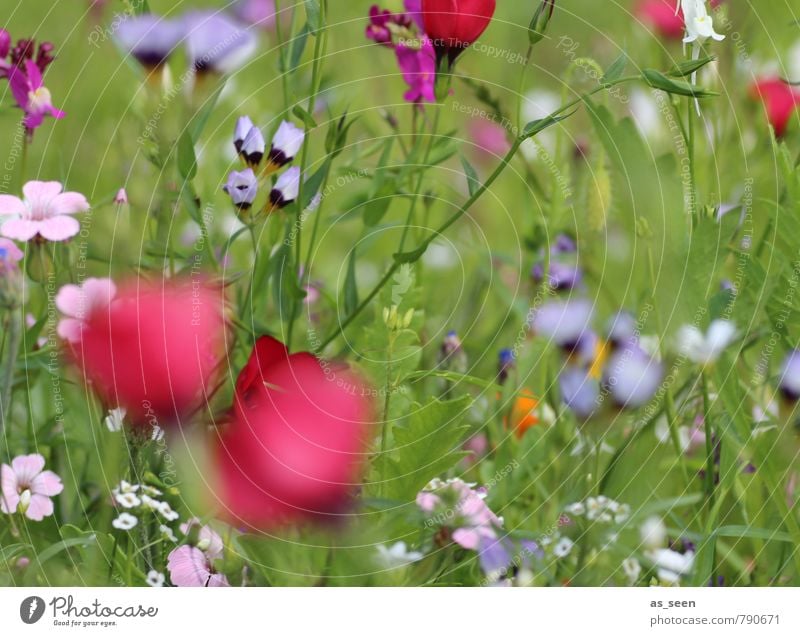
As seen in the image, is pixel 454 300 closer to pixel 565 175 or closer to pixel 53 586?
pixel 565 175

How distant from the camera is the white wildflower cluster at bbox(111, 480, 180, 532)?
0.58 meters

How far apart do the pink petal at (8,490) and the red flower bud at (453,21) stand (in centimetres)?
30

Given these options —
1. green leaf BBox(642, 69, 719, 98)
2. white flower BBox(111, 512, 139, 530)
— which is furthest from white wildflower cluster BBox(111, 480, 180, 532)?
green leaf BBox(642, 69, 719, 98)

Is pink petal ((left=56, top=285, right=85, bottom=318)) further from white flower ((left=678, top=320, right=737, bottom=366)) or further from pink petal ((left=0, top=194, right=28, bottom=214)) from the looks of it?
white flower ((left=678, top=320, right=737, bottom=366))

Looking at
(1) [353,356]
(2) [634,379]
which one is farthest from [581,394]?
(1) [353,356]

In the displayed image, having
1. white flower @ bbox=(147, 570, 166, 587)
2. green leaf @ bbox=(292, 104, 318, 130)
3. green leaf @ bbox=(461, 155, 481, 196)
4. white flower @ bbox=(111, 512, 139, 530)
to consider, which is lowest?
white flower @ bbox=(147, 570, 166, 587)

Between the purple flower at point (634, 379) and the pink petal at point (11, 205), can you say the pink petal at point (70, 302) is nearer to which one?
the pink petal at point (11, 205)

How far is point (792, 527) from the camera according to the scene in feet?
2.12

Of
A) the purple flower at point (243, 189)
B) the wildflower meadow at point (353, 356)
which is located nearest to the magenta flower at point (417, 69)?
the wildflower meadow at point (353, 356)

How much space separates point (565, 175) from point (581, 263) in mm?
71

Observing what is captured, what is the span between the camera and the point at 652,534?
2.12ft

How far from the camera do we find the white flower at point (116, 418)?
602 millimetres

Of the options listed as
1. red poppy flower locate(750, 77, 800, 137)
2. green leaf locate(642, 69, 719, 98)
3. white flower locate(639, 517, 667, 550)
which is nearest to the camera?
green leaf locate(642, 69, 719, 98)

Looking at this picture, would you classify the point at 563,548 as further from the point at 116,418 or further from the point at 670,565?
the point at 116,418
